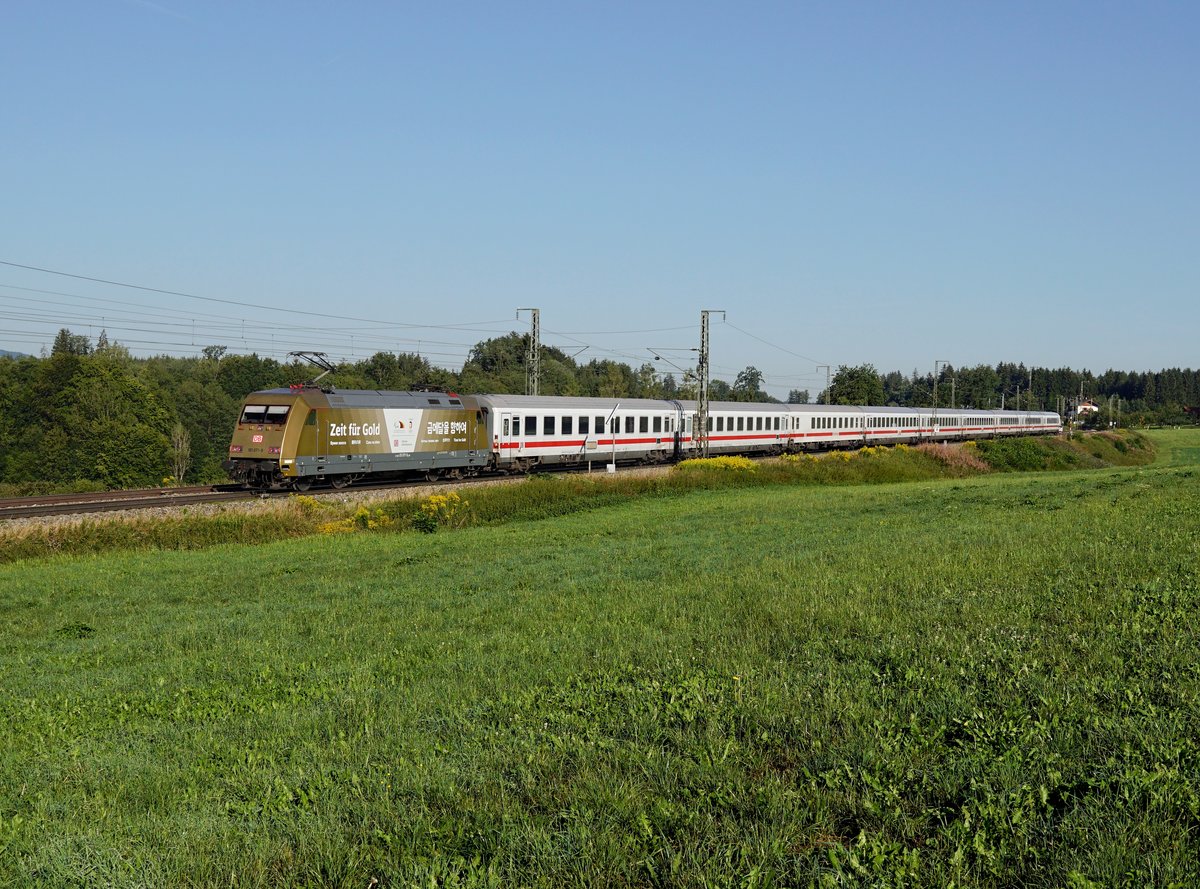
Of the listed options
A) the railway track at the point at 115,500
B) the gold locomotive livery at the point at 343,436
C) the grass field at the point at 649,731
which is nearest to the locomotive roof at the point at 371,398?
the gold locomotive livery at the point at 343,436

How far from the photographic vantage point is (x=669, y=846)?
15.9 feet

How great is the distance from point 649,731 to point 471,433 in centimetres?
3317

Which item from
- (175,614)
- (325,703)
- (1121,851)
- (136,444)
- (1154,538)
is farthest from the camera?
(136,444)

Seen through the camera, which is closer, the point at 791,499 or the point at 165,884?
the point at 165,884

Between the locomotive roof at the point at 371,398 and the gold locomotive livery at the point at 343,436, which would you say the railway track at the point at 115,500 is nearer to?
the gold locomotive livery at the point at 343,436

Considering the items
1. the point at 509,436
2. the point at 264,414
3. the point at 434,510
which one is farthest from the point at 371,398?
the point at 509,436

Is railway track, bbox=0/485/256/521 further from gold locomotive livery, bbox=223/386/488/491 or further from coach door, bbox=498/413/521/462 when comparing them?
coach door, bbox=498/413/521/462

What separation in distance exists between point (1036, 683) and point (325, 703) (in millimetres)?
6118

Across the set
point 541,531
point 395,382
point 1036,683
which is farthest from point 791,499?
point 395,382

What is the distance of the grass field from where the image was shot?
487 cm

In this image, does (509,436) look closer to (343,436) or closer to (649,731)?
(343,436)

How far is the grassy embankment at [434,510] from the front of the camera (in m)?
23.4

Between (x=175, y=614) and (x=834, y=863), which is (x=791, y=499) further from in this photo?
(x=834, y=863)

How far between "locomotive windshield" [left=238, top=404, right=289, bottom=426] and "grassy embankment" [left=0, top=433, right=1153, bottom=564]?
12.6ft
